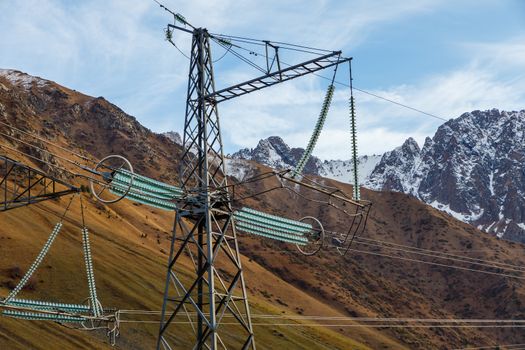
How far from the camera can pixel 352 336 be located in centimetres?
18088

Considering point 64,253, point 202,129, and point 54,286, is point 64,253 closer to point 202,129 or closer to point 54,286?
point 54,286

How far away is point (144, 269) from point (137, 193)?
4165 inches

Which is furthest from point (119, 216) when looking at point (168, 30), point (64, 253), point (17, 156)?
point (168, 30)

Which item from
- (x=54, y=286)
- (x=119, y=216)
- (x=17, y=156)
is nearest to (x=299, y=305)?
(x=119, y=216)

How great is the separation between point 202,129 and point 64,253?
91.1m

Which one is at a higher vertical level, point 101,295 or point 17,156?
point 17,156

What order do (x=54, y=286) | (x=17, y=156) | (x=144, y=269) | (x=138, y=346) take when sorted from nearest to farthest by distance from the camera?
(x=138, y=346), (x=54, y=286), (x=144, y=269), (x=17, y=156)

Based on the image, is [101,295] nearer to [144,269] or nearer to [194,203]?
[144,269]

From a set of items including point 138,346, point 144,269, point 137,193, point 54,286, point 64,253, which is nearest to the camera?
point 137,193

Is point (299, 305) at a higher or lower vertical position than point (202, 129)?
lower

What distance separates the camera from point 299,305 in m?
187

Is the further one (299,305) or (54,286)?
(299,305)

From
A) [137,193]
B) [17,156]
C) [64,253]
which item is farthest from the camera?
[17,156]

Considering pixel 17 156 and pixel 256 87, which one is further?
pixel 17 156
